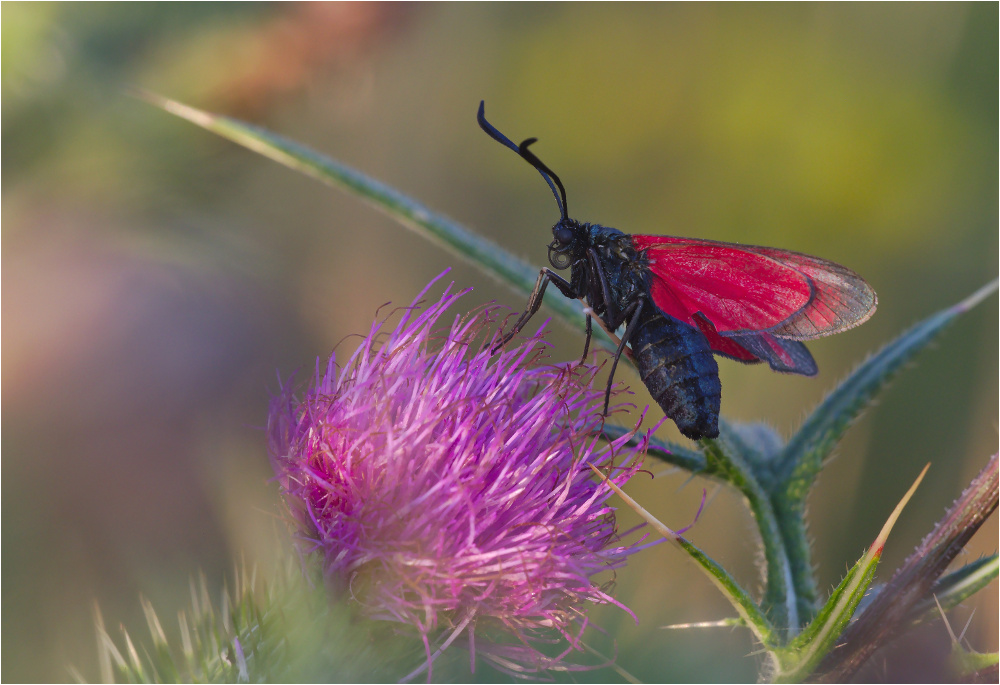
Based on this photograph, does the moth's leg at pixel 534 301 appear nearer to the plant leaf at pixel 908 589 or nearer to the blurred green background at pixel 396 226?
the plant leaf at pixel 908 589

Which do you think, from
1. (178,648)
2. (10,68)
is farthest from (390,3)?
(178,648)

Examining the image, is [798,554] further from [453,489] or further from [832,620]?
[453,489]

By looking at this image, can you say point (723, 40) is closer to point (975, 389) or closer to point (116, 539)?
point (975, 389)


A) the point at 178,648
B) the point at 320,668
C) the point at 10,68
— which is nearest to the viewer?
the point at 320,668

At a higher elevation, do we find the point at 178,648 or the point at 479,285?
the point at 479,285

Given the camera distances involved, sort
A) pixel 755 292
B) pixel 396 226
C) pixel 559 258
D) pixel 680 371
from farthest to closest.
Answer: pixel 396 226
pixel 559 258
pixel 755 292
pixel 680 371

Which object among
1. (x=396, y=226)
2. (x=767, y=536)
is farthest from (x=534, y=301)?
(x=396, y=226)

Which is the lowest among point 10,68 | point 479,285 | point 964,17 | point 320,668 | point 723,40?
point 320,668
